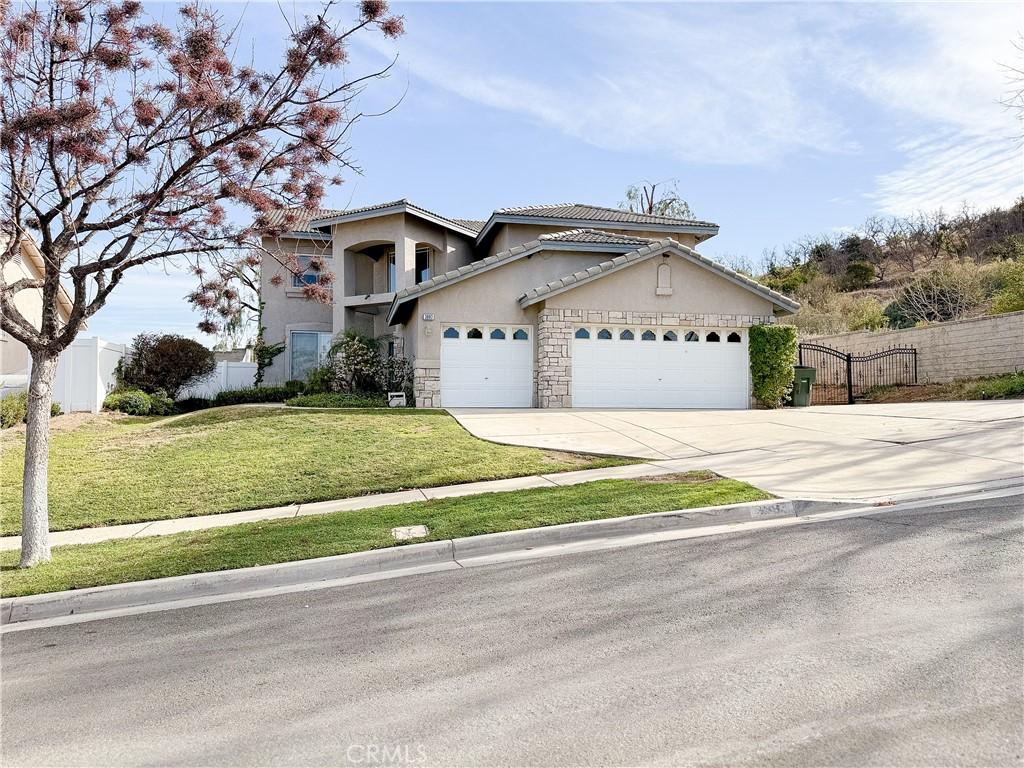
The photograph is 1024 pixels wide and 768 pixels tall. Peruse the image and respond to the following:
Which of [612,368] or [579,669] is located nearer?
[579,669]

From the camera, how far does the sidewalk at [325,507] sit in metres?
8.52

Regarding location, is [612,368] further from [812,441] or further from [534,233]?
[812,441]

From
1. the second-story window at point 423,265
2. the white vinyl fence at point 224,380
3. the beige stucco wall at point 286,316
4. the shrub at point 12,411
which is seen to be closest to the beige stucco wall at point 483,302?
the second-story window at point 423,265

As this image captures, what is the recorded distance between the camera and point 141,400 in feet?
69.3

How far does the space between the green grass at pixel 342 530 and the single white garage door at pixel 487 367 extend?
405 inches

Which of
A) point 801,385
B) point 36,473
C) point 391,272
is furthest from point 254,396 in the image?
point 801,385

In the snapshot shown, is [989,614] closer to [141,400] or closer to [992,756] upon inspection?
[992,756]

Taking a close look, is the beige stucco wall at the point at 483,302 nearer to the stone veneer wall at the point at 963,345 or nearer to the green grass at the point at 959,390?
the green grass at the point at 959,390

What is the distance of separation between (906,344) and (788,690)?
2299cm

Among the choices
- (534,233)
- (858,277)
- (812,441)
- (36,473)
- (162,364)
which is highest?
(858,277)

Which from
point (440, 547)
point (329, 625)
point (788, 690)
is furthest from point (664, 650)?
point (440, 547)

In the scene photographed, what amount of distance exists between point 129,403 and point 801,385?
2034 cm

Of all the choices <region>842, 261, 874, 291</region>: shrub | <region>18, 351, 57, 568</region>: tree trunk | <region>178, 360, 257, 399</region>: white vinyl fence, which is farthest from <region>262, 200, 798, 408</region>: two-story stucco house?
<region>842, 261, 874, 291</region>: shrub

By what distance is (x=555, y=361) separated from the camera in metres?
18.7
